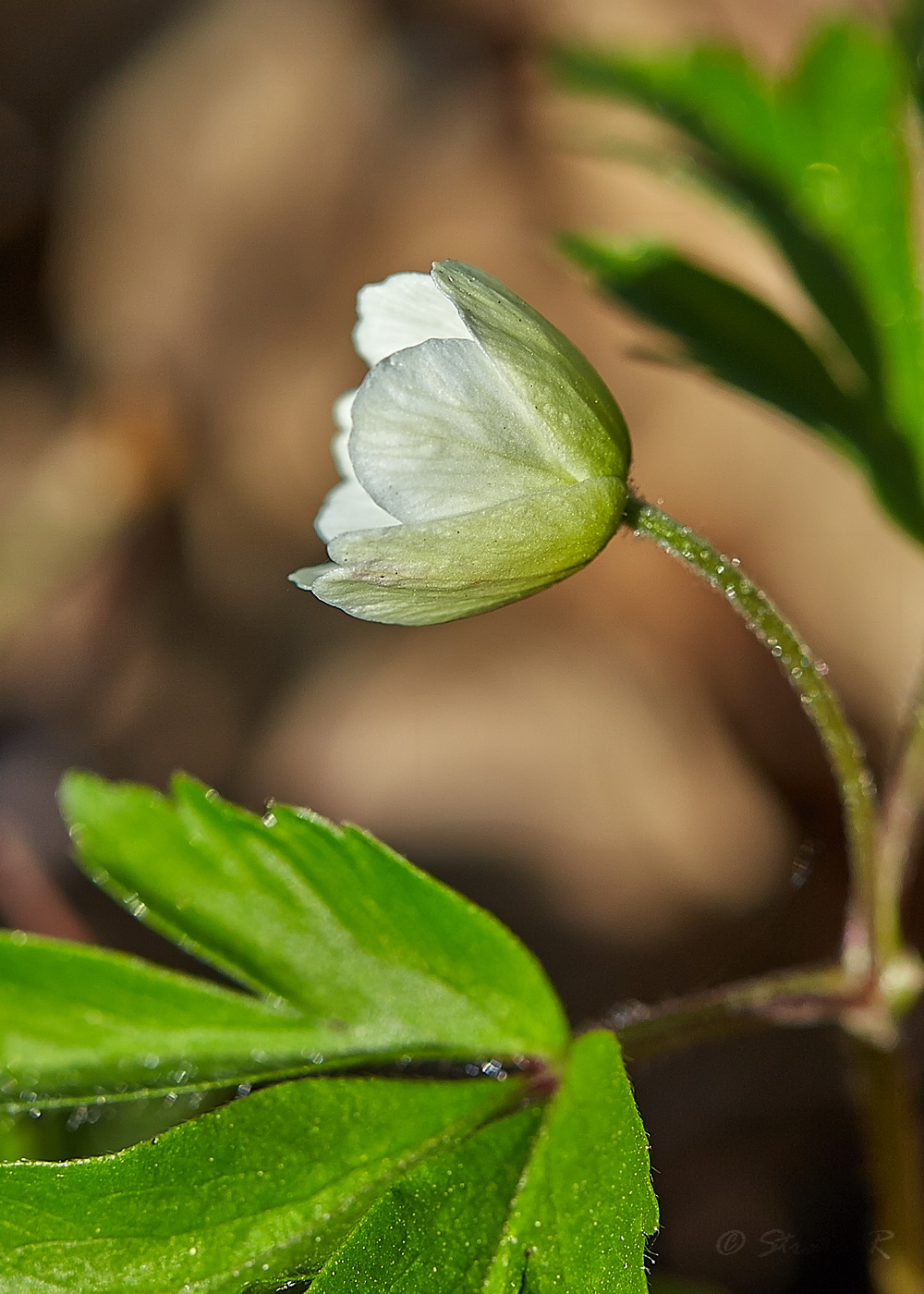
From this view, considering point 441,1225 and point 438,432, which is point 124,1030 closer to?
point 441,1225

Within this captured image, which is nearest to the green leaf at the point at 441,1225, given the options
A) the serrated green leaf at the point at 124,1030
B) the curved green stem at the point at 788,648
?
the serrated green leaf at the point at 124,1030

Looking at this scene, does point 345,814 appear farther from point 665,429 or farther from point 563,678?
point 665,429

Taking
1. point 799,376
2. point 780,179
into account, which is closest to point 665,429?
point 780,179

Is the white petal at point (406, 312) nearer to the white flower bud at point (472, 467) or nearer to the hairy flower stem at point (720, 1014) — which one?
the white flower bud at point (472, 467)

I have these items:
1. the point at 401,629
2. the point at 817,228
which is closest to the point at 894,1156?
the point at 817,228

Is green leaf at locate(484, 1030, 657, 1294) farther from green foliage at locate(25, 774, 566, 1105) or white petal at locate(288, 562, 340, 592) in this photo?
white petal at locate(288, 562, 340, 592)

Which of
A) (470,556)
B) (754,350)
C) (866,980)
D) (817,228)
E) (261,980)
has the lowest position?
(261,980)

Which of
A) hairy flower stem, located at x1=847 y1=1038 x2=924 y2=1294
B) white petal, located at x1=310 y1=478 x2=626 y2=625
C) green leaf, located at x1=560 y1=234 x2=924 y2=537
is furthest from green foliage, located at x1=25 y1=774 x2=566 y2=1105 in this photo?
green leaf, located at x1=560 y1=234 x2=924 y2=537
